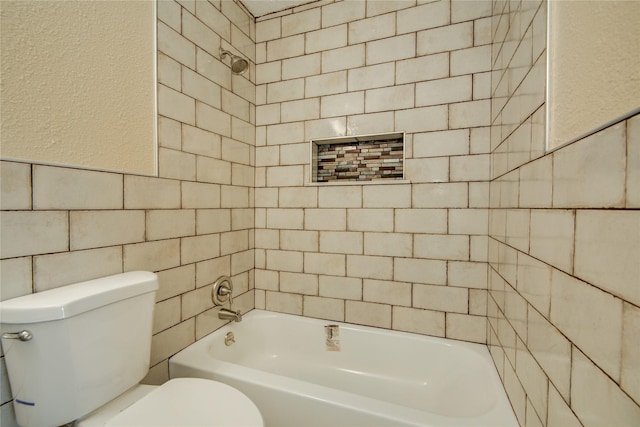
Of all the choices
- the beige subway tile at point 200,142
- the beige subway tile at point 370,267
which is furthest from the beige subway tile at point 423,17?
the beige subway tile at point 370,267

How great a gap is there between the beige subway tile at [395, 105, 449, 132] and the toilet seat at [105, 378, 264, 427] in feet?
5.40

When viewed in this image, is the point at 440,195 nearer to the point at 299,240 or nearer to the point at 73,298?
the point at 299,240

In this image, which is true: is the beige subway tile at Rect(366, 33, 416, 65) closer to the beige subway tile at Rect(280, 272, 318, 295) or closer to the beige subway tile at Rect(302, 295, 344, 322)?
the beige subway tile at Rect(280, 272, 318, 295)

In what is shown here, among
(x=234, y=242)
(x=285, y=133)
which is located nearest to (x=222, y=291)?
(x=234, y=242)

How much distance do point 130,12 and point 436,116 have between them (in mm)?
1632

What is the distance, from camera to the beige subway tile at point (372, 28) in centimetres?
176

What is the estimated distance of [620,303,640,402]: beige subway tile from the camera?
1.32 feet

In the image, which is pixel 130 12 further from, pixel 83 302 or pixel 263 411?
pixel 263 411

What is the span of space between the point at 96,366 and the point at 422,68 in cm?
211

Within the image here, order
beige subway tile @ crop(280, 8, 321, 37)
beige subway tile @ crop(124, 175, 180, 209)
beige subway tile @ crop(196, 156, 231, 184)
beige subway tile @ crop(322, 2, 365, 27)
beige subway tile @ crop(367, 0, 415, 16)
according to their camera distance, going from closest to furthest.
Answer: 1. beige subway tile @ crop(124, 175, 180, 209)
2. beige subway tile @ crop(196, 156, 231, 184)
3. beige subway tile @ crop(367, 0, 415, 16)
4. beige subway tile @ crop(322, 2, 365, 27)
5. beige subway tile @ crop(280, 8, 321, 37)

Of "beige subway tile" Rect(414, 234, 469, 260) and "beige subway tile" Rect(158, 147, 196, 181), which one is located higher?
"beige subway tile" Rect(158, 147, 196, 181)

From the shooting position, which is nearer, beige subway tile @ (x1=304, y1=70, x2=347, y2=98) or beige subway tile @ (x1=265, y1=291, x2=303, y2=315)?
beige subway tile @ (x1=304, y1=70, x2=347, y2=98)

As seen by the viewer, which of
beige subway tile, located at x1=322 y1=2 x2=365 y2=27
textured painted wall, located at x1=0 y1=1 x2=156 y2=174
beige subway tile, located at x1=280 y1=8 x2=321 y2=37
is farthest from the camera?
beige subway tile, located at x1=280 y1=8 x2=321 y2=37

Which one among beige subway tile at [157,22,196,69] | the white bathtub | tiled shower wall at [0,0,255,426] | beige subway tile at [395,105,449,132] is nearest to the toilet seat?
the white bathtub
